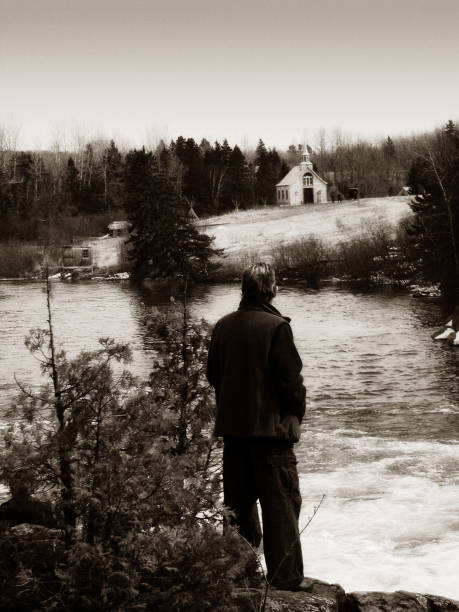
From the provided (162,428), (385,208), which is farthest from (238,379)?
(385,208)

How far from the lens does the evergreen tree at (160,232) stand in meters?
63.6

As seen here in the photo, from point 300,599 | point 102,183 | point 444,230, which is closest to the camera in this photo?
point 300,599

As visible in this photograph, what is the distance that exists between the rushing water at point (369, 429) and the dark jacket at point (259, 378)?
3.39 meters

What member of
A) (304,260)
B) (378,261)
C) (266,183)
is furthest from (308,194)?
(378,261)

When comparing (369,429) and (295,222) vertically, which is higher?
(295,222)

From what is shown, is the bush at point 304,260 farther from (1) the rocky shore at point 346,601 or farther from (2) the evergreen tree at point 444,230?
(1) the rocky shore at point 346,601

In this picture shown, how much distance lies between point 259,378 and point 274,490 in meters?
0.79

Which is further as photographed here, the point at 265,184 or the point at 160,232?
the point at 265,184

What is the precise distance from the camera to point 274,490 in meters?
5.65

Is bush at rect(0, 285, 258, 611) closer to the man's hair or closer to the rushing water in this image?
the man's hair

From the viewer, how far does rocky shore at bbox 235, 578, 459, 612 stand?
17.6ft

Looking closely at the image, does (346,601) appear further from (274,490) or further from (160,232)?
(160,232)

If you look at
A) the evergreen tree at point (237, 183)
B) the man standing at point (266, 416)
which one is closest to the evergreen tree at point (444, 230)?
the man standing at point (266, 416)

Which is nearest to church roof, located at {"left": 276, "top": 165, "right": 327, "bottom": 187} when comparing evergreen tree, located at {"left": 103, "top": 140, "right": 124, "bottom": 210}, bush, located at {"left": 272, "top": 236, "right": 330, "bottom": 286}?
evergreen tree, located at {"left": 103, "top": 140, "right": 124, "bottom": 210}
